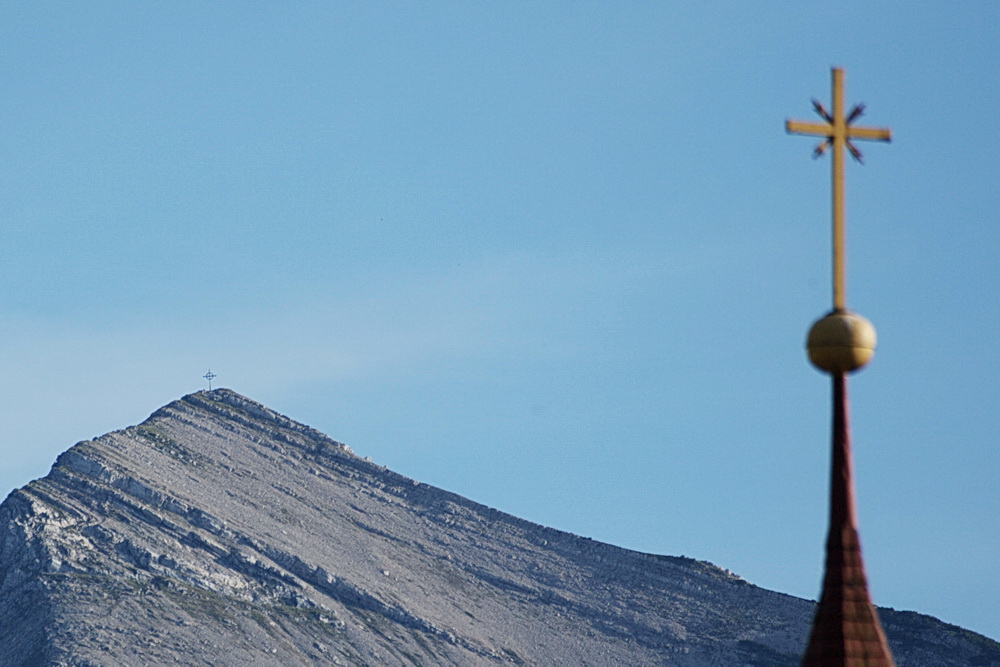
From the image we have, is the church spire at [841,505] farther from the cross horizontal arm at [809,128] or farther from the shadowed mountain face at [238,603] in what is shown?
the shadowed mountain face at [238,603]

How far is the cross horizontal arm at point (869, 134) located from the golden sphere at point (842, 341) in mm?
2227

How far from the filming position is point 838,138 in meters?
22.0

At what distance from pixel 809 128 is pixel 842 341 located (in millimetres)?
2494

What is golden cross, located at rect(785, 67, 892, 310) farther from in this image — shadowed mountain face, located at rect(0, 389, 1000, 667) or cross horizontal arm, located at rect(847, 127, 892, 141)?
shadowed mountain face, located at rect(0, 389, 1000, 667)

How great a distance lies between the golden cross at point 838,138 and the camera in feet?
69.6

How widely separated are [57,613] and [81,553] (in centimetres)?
1449

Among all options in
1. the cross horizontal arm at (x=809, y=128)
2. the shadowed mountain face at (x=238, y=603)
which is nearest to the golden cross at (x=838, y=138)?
the cross horizontal arm at (x=809, y=128)

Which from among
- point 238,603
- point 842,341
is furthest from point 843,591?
point 238,603

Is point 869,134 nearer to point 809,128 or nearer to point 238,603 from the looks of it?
point 809,128

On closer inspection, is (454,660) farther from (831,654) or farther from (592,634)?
(831,654)

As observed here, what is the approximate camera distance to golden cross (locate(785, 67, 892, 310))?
21.2 m

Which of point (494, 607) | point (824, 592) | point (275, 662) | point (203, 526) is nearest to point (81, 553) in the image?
point (203, 526)

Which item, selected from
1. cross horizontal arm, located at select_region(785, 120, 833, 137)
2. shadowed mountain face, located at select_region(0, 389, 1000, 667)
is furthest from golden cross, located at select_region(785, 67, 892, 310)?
shadowed mountain face, located at select_region(0, 389, 1000, 667)

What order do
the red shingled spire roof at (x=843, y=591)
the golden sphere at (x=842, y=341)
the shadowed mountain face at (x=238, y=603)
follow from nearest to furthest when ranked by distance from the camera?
the red shingled spire roof at (x=843, y=591), the golden sphere at (x=842, y=341), the shadowed mountain face at (x=238, y=603)
